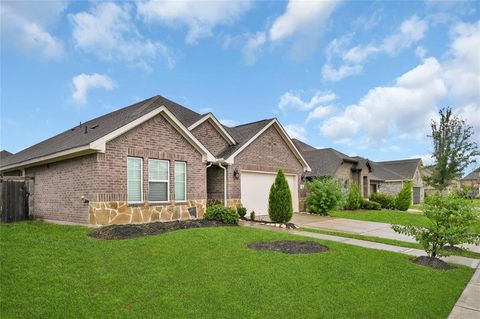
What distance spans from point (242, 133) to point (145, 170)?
782cm

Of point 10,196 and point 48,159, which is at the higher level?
point 48,159

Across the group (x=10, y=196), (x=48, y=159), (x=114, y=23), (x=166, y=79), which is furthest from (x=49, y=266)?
(x=166, y=79)

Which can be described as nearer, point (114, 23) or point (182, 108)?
point (114, 23)

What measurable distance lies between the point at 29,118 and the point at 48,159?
14.6 ft

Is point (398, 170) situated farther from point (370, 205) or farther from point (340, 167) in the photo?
point (370, 205)

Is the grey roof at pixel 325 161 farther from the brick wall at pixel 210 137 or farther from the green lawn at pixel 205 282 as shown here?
the green lawn at pixel 205 282

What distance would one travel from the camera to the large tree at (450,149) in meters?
31.0

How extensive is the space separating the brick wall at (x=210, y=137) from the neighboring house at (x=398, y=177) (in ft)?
81.2

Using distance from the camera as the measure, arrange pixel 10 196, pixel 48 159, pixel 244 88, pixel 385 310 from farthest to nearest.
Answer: pixel 244 88 < pixel 10 196 < pixel 48 159 < pixel 385 310

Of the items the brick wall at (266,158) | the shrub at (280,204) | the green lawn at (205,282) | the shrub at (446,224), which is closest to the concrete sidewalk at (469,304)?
the green lawn at (205,282)

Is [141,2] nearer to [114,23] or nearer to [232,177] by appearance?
[114,23]

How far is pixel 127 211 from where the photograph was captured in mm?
11312

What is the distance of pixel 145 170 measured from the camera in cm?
1196

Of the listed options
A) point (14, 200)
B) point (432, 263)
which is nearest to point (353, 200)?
point (432, 263)
